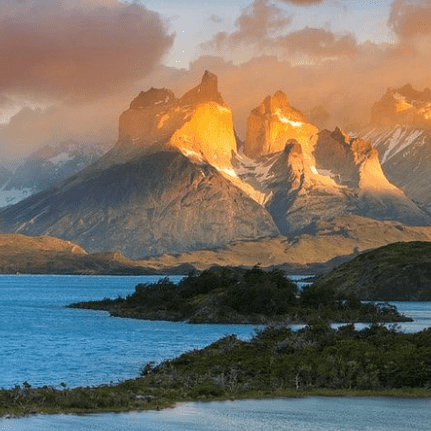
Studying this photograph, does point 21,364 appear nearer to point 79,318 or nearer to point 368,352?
point 368,352

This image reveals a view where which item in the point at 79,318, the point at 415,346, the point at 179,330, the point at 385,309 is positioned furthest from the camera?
the point at 79,318

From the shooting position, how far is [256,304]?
171m

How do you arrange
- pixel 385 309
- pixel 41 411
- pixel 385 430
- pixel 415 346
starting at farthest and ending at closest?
pixel 385 309 < pixel 415 346 < pixel 41 411 < pixel 385 430

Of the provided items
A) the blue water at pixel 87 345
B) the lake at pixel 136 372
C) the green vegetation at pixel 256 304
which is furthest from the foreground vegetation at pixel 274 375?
the green vegetation at pixel 256 304

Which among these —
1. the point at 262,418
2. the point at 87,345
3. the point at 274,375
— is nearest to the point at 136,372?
the point at 274,375

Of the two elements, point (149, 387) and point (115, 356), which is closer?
point (149, 387)

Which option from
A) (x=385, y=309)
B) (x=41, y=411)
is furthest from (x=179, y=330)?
(x=41, y=411)

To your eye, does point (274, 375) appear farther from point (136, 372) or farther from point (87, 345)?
point (87, 345)

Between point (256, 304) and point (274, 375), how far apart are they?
89921 mm

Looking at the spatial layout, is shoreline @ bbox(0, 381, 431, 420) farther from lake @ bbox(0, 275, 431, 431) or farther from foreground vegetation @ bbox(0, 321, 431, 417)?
lake @ bbox(0, 275, 431, 431)

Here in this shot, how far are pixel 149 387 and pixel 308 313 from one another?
89871mm

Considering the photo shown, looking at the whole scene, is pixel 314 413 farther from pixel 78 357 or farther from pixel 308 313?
pixel 308 313

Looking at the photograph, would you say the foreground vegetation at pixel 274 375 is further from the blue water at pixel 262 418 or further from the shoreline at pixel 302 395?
the blue water at pixel 262 418

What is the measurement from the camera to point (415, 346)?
84.4m
